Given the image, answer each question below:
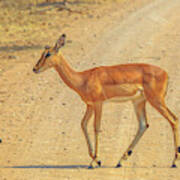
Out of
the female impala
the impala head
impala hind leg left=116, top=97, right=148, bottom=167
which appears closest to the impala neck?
the female impala

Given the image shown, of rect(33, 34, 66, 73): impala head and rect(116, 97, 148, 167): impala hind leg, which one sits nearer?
rect(33, 34, 66, 73): impala head

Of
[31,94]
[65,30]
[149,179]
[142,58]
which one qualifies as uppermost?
[65,30]

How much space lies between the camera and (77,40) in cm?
2080

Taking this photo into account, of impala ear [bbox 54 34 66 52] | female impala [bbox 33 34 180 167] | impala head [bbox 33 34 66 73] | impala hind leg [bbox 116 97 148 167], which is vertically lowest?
impala hind leg [bbox 116 97 148 167]

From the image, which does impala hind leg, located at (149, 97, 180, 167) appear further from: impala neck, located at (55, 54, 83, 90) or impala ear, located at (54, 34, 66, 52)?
impala ear, located at (54, 34, 66, 52)

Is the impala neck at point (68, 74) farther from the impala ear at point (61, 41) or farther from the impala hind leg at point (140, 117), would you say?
the impala hind leg at point (140, 117)

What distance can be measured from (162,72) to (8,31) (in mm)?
15102

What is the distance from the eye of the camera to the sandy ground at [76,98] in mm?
9844

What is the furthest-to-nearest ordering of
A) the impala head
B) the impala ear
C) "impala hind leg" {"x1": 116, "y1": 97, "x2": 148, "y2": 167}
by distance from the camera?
"impala hind leg" {"x1": 116, "y1": 97, "x2": 148, "y2": 167}
the impala head
the impala ear

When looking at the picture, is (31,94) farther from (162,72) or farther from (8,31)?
(8,31)

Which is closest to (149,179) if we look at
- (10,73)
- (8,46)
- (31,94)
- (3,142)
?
(3,142)

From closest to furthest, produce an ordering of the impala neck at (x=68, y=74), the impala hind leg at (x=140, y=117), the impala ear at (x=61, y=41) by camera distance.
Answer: the impala ear at (x=61, y=41) → the impala neck at (x=68, y=74) → the impala hind leg at (x=140, y=117)

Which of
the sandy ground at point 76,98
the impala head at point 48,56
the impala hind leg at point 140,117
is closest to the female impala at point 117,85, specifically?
the impala head at point 48,56

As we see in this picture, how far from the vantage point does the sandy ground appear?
9.84 meters
